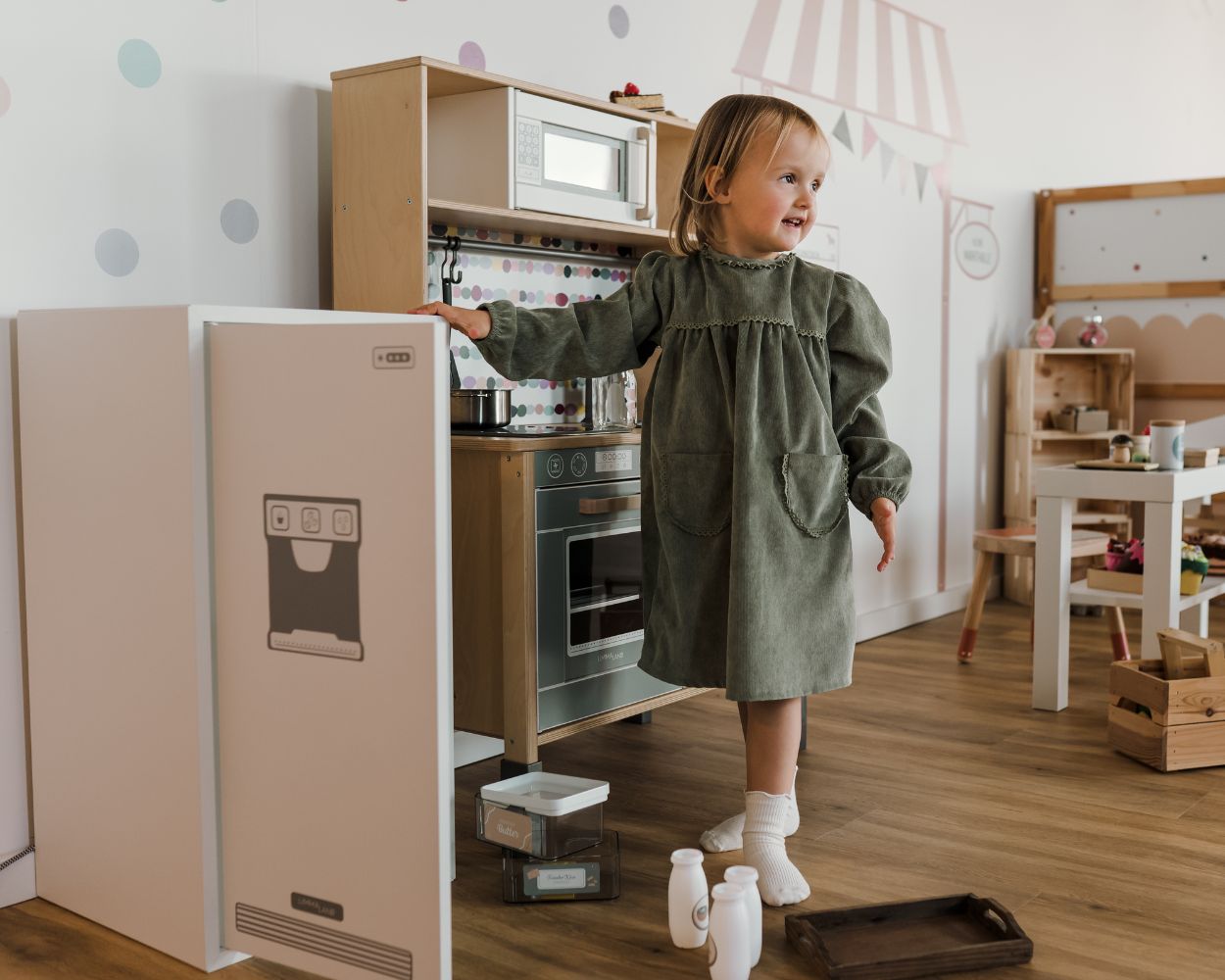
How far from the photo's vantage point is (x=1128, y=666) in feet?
9.45

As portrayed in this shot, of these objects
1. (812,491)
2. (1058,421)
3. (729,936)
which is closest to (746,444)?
(812,491)

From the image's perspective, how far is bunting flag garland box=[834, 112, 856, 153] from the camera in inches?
159

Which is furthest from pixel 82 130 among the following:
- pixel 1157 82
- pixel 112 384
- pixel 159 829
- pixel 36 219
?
pixel 1157 82

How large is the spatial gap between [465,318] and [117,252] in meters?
0.62

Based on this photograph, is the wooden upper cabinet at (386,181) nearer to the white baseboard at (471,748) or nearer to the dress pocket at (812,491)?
the dress pocket at (812,491)

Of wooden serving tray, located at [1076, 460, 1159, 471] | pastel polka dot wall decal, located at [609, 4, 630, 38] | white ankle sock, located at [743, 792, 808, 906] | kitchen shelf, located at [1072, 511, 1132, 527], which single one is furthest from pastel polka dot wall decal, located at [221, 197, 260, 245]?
kitchen shelf, located at [1072, 511, 1132, 527]

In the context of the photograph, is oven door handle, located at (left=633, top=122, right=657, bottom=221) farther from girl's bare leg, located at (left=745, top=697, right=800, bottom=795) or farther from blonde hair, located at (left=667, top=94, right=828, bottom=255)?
girl's bare leg, located at (left=745, top=697, right=800, bottom=795)

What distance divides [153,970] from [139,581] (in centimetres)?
54

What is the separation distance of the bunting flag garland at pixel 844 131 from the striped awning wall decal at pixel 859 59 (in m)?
0.05

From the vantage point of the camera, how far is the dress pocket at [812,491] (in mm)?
2154

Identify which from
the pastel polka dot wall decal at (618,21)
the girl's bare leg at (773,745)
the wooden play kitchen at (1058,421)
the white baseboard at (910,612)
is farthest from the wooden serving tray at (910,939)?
the wooden play kitchen at (1058,421)

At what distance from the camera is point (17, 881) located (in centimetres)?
208

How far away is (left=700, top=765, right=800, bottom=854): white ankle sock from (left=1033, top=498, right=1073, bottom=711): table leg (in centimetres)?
118

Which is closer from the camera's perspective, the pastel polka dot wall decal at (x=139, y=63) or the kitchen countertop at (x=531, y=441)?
the pastel polka dot wall decal at (x=139, y=63)
